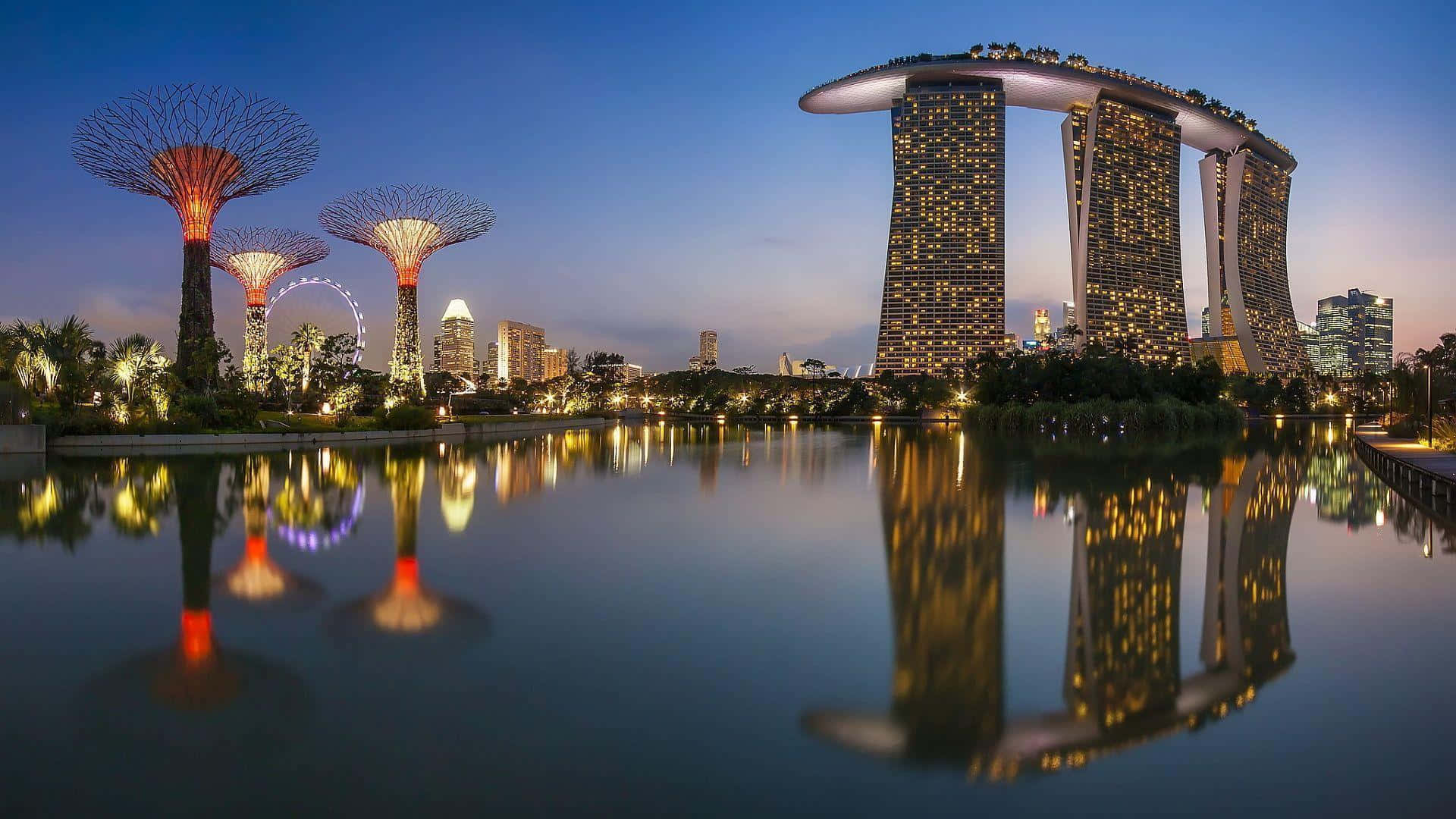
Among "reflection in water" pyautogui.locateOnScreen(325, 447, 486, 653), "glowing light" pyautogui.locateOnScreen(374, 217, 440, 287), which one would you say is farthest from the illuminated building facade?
"glowing light" pyautogui.locateOnScreen(374, 217, 440, 287)

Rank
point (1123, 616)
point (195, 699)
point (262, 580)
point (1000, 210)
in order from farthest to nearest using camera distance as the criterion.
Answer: point (1000, 210) → point (262, 580) → point (1123, 616) → point (195, 699)

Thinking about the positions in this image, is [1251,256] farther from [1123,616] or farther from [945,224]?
[1123,616]

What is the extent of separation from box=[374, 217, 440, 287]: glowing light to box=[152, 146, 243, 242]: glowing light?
310 inches

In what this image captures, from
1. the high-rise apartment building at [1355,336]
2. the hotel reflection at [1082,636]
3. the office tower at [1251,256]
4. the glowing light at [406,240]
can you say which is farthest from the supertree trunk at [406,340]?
the high-rise apartment building at [1355,336]

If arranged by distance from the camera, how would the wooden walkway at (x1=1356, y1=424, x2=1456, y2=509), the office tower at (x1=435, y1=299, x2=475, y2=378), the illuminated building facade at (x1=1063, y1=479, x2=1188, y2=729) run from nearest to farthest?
the illuminated building facade at (x1=1063, y1=479, x2=1188, y2=729) → the wooden walkway at (x1=1356, y1=424, x2=1456, y2=509) → the office tower at (x1=435, y1=299, x2=475, y2=378)

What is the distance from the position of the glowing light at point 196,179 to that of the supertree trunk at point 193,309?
71 centimetres

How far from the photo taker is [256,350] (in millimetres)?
41781

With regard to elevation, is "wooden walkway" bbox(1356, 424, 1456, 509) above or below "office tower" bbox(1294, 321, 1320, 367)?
below

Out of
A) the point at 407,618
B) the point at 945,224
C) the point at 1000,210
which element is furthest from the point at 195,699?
the point at 1000,210

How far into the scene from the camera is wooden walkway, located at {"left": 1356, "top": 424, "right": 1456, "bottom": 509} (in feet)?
48.7

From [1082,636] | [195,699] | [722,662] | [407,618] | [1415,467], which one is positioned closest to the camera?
[195,699]

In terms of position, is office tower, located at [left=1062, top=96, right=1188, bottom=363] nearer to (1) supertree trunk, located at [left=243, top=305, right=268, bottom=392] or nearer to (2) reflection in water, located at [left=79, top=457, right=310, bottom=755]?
(1) supertree trunk, located at [left=243, top=305, right=268, bottom=392]

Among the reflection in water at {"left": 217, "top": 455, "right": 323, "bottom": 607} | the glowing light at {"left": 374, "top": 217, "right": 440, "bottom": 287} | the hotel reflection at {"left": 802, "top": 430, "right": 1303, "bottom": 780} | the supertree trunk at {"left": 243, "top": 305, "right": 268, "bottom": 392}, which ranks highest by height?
the glowing light at {"left": 374, "top": 217, "right": 440, "bottom": 287}

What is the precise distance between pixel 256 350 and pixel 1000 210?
92.6 meters
